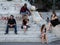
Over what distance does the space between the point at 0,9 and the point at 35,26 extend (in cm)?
332

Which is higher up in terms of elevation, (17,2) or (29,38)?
(17,2)

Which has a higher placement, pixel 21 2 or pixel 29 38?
pixel 21 2

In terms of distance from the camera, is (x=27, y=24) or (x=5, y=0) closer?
(x=27, y=24)

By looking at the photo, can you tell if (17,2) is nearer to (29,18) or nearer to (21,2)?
(21,2)

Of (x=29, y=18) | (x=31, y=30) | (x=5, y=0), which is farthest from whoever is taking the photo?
(x=5, y=0)

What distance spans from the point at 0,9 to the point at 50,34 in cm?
483

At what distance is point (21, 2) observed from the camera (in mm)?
23781

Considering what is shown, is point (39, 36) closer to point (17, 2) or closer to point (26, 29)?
point (26, 29)

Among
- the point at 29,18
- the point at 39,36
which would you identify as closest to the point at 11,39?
the point at 39,36

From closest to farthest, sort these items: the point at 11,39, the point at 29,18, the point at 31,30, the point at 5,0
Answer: the point at 11,39, the point at 31,30, the point at 29,18, the point at 5,0

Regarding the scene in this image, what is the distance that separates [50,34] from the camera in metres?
20.2

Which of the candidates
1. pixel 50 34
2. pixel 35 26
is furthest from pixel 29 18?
pixel 50 34

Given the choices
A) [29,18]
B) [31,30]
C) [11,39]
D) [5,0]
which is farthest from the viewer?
[5,0]

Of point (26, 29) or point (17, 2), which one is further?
point (17, 2)
